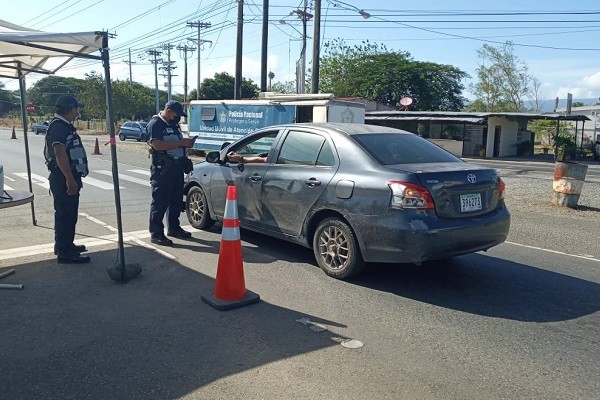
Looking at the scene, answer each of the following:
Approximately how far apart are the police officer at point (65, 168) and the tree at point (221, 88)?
54860 millimetres

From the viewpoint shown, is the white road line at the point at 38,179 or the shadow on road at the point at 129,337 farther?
the white road line at the point at 38,179

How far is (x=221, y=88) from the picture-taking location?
6131 centimetres

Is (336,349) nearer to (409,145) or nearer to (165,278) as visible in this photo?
(165,278)

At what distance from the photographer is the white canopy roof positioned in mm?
5133

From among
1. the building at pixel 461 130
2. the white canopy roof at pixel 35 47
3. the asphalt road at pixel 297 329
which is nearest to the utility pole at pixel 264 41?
the building at pixel 461 130

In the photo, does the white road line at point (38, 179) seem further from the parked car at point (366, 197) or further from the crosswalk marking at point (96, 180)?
the parked car at point (366, 197)

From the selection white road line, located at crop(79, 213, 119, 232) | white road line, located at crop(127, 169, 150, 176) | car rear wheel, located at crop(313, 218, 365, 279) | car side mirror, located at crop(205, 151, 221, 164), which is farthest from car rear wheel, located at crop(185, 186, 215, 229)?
white road line, located at crop(127, 169, 150, 176)

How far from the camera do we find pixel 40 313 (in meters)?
4.54

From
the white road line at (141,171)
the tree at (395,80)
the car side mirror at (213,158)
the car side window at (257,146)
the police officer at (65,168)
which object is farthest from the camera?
the tree at (395,80)

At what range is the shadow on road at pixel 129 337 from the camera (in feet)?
11.2

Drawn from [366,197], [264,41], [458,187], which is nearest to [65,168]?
[366,197]

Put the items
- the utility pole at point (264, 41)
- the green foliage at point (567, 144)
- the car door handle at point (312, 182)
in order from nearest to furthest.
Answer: the car door handle at point (312, 182)
the utility pole at point (264, 41)
the green foliage at point (567, 144)

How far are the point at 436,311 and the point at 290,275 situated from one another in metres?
1.62

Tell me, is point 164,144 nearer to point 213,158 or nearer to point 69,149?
point 213,158
